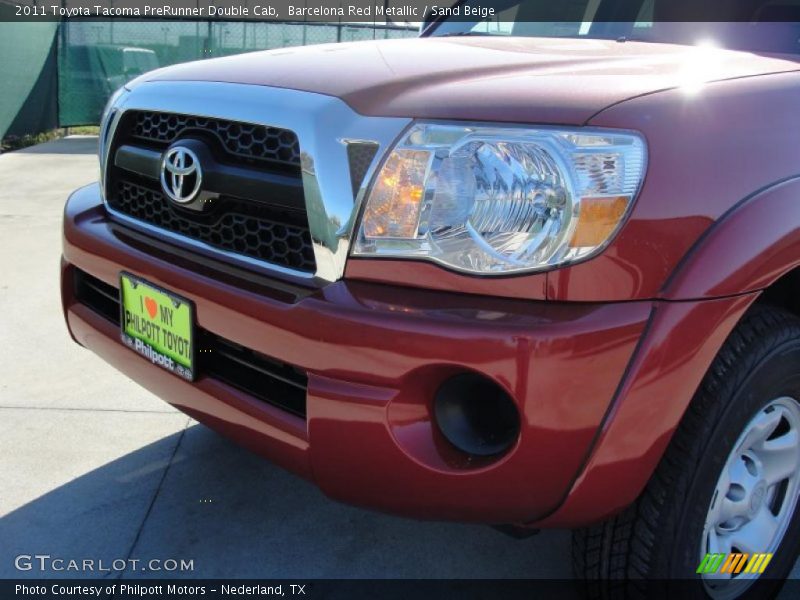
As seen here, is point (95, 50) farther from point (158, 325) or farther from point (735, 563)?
point (735, 563)

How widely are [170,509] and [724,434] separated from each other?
1712 millimetres

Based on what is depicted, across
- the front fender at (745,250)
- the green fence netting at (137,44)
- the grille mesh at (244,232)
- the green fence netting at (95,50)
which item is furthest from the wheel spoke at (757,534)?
the green fence netting at (137,44)

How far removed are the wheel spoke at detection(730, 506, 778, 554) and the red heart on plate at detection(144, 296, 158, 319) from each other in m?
1.54

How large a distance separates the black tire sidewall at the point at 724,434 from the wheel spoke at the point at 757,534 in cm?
25

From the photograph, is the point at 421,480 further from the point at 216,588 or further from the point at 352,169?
the point at 216,588

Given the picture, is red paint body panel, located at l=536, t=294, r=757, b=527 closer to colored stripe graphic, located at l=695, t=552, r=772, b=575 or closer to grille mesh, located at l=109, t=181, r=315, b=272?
colored stripe graphic, located at l=695, t=552, r=772, b=575

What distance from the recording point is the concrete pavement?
2352 mm

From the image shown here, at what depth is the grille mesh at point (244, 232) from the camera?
184 centimetres

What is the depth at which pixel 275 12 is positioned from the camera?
15.2 meters

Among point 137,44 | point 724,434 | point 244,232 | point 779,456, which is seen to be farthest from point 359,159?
point 137,44

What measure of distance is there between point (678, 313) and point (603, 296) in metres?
0.14

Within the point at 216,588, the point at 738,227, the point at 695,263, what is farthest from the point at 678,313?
the point at 216,588

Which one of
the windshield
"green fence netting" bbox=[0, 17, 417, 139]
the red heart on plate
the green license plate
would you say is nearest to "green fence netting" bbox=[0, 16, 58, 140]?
"green fence netting" bbox=[0, 17, 417, 139]

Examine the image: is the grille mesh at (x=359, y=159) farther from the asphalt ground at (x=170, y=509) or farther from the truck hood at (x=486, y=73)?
the asphalt ground at (x=170, y=509)
